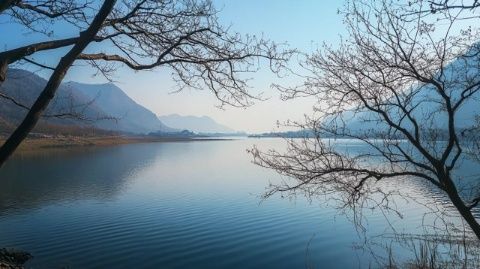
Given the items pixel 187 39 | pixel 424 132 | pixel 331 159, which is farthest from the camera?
pixel 424 132

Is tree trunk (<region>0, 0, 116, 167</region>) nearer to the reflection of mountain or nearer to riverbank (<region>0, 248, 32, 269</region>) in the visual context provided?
riverbank (<region>0, 248, 32, 269</region>)

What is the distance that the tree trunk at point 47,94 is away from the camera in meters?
5.62

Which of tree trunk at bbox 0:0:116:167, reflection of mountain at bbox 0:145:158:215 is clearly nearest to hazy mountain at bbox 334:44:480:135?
tree trunk at bbox 0:0:116:167

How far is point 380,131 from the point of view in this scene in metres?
9.45

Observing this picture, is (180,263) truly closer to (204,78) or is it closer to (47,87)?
(204,78)

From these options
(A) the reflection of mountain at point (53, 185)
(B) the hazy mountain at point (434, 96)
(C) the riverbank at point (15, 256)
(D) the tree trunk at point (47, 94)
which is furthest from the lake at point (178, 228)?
(D) the tree trunk at point (47, 94)

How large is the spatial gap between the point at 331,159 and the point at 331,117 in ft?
3.24

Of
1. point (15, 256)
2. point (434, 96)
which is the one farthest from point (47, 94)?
point (15, 256)

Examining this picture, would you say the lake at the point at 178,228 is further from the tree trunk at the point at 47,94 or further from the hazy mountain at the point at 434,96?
the tree trunk at the point at 47,94

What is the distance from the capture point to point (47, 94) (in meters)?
5.79

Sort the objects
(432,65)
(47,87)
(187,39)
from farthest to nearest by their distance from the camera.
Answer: (432,65) < (187,39) < (47,87)

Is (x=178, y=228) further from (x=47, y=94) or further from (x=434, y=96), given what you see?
(x=47, y=94)

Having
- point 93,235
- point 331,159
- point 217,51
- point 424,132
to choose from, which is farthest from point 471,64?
point 93,235

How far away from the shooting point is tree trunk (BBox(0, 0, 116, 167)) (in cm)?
562
